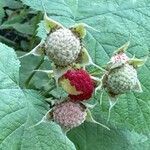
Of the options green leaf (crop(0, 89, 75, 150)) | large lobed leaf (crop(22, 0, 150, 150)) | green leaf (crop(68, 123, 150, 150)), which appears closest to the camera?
green leaf (crop(0, 89, 75, 150))

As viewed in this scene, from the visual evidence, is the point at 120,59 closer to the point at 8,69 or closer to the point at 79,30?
the point at 79,30

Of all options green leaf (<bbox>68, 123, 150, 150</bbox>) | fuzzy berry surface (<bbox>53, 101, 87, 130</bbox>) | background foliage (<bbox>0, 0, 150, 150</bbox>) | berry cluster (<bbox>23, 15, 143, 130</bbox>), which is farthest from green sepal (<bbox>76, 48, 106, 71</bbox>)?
green leaf (<bbox>68, 123, 150, 150</bbox>)

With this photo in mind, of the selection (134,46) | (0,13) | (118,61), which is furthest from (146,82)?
(0,13)

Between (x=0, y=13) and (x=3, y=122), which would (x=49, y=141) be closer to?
(x=3, y=122)

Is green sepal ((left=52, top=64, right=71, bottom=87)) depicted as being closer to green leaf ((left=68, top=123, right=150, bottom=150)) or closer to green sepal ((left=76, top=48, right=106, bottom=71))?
green sepal ((left=76, top=48, right=106, bottom=71))

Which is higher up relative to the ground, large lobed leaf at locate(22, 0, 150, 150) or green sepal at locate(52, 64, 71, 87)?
green sepal at locate(52, 64, 71, 87)

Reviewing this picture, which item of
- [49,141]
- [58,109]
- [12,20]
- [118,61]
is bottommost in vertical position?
[12,20]

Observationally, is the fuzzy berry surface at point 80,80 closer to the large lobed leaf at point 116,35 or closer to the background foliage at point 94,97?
the background foliage at point 94,97
